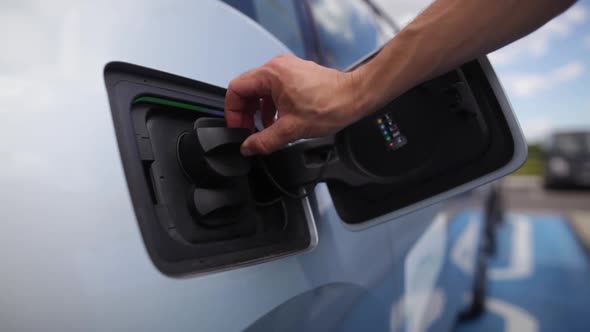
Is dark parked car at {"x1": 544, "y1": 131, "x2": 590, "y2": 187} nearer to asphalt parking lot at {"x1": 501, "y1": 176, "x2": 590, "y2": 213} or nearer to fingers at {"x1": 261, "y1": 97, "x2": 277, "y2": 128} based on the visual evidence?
asphalt parking lot at {"x1": 501, "y1": 176, "x2": 590, "y2": 213}

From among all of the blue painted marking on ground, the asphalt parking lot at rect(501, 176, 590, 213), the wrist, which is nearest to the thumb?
the wrist

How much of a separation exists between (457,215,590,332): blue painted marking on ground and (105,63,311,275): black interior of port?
2.50 metres

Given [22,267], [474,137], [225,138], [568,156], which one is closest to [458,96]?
[474,137]

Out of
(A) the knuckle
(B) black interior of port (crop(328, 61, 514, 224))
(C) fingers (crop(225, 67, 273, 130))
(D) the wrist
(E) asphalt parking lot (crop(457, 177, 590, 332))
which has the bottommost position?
(E) asphalt parking lot (crop(457, 177, 590, 332))

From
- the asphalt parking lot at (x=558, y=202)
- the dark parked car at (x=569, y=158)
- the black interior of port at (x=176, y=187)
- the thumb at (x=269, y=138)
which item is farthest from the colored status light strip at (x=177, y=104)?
the dark parked car at (x=569, y=158)

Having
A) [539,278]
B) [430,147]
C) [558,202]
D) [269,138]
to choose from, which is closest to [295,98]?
[269,138]

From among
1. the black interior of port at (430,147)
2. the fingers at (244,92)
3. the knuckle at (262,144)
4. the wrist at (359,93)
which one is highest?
the fingers at (244,92)

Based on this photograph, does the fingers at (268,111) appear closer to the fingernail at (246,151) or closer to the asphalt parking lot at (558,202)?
the fingernail at (246,151)

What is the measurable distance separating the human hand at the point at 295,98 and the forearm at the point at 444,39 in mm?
25

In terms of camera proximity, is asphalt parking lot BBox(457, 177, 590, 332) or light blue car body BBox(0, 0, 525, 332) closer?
light blue car body BBox(0, 0, 525, 332)

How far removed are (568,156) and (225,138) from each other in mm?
11486

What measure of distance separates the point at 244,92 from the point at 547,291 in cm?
335

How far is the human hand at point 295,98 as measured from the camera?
2.23ft

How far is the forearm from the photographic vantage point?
61cm
